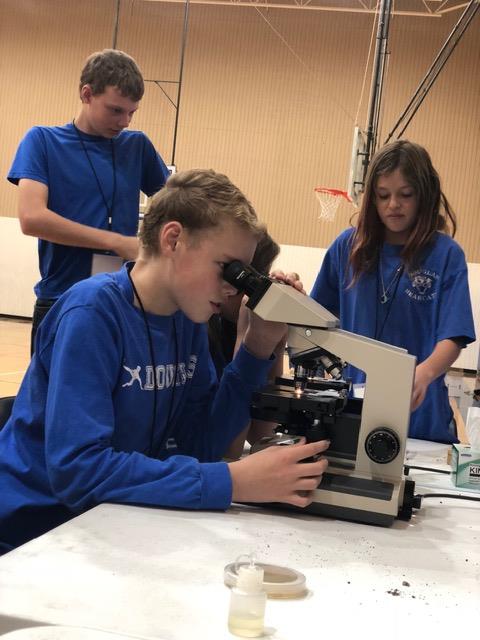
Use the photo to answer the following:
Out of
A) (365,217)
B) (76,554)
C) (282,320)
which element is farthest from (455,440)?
(76,554)

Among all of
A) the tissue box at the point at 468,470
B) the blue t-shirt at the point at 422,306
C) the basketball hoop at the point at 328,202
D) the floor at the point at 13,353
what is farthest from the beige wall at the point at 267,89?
the tissue box at the point at 468,470

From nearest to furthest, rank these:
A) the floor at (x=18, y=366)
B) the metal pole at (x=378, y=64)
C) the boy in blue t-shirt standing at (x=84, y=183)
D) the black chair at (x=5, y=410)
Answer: the black chair at (x=5, y=410)
the boy in blue t-shirt standing at (x=84, y=183)
the metal pole at (x=378, y=64)
the floor at (x=18, y=366)

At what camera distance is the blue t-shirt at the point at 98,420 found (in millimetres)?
1152

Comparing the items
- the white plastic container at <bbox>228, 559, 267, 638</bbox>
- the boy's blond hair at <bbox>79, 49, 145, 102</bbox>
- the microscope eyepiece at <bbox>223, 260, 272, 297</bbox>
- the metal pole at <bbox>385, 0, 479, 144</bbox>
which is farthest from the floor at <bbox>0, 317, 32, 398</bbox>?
the white plastic container at <bbox>228, 559, 267, 638</bbox>

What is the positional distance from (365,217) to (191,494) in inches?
45.5

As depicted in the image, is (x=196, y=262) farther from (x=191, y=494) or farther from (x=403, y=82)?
(x=403, y=82)

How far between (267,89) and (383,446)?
9.13 meters

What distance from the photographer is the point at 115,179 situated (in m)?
2.32

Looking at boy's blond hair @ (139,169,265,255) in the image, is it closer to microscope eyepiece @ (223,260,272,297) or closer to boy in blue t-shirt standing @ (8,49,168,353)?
microscope eyepiece @ (223,260,272,297)

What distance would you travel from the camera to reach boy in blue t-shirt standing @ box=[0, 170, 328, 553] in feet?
3.80

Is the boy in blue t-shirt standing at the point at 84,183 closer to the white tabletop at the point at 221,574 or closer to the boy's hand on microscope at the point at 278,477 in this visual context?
the boy's hand on microscope at the point at 278,477

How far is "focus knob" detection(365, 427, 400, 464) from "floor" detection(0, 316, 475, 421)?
139 inches

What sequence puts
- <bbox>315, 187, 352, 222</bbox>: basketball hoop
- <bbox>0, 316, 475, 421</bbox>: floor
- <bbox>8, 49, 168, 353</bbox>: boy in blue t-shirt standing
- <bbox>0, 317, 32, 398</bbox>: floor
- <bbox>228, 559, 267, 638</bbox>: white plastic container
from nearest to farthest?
<bbox>228, 559, 267, 638</bbox>: white plastic container
<bbox>8, 49, 168, 353</bbox>: boy in blue t-shirt standing
<bbox>0, 317, 32, 398</bbox>: floor
<bbox>0, 316, 475, 421</bbox>: floor
<bbox>315, 187, 352, 222</bbox>: basketball hoop

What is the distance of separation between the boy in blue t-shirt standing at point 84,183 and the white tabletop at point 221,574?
1.20 m
